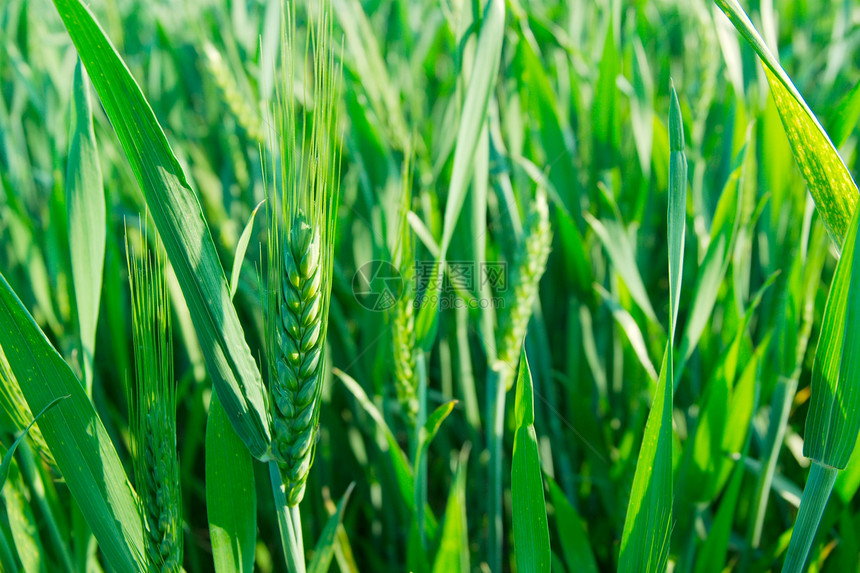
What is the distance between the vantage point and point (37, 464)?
54 centimetres

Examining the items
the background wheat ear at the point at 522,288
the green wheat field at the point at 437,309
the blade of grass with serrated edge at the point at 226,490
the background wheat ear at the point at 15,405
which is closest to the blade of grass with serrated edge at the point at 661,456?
the green wheat field at the point at 437,309

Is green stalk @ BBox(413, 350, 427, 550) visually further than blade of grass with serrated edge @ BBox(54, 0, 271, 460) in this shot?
Yes

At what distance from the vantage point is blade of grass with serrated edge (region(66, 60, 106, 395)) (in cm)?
46

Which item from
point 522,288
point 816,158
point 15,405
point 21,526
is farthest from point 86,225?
point 816,158

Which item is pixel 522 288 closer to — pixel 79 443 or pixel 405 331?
pixel 405 331

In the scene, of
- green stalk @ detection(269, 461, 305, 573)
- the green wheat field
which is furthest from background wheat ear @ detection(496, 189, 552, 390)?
green stalk @ detection(269, 461, 305, 573)

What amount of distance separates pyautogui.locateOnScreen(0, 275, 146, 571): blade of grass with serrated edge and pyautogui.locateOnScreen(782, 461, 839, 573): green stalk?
0.47 metres

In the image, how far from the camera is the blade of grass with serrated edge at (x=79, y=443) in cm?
36

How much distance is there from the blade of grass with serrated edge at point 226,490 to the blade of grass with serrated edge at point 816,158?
43cm

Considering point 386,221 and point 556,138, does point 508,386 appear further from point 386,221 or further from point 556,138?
point 556,138

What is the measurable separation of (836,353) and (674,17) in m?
1.36

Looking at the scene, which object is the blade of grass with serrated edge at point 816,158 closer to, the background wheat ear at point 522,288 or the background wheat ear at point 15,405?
the background wheat ear at point 522,288

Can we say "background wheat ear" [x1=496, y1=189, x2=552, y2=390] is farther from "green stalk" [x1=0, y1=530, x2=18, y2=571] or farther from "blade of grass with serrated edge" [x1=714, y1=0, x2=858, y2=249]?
"green stalk" [x1=0, y1=530, x2=18, y2=571]

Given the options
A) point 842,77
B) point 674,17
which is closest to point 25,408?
point 842,77
